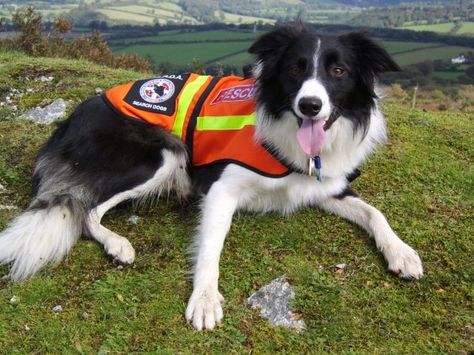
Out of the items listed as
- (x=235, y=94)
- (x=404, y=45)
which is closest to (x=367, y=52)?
(x=235, y=94)

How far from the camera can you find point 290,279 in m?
3.81

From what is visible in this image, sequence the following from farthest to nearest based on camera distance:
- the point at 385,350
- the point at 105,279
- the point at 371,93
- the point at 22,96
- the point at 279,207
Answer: the point at 22,96
the point at 279,207
the point at 371,93
the point at 105,279
the point at 385,350

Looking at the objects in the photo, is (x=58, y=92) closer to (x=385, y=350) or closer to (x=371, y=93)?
(x=371, y=93)

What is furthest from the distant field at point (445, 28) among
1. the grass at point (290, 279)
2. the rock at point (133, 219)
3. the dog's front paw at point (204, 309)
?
the dog's front paw at point (204, 309)

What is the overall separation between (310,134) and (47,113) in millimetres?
4210

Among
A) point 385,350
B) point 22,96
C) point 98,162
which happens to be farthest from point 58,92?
point 385,350

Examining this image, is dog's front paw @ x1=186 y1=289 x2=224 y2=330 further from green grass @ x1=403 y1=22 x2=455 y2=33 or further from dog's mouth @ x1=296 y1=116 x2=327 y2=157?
green grass @ x1=403 y1=22 x2=455 y2=33

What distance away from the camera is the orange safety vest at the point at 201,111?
4.52 meters

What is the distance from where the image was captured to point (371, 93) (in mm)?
4129

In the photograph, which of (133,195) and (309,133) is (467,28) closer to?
(309,133)

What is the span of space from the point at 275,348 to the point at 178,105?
8.21 feet

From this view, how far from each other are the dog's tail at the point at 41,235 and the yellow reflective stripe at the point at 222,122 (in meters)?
1.29

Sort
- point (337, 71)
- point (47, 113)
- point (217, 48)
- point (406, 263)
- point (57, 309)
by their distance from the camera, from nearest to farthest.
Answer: point (57, 309) < point (406, 263) < point (337, 71) < point (47, 113) < point (217, 48)

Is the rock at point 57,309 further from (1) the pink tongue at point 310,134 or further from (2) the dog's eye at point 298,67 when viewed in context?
(2) the dog's eye at point 298,67
